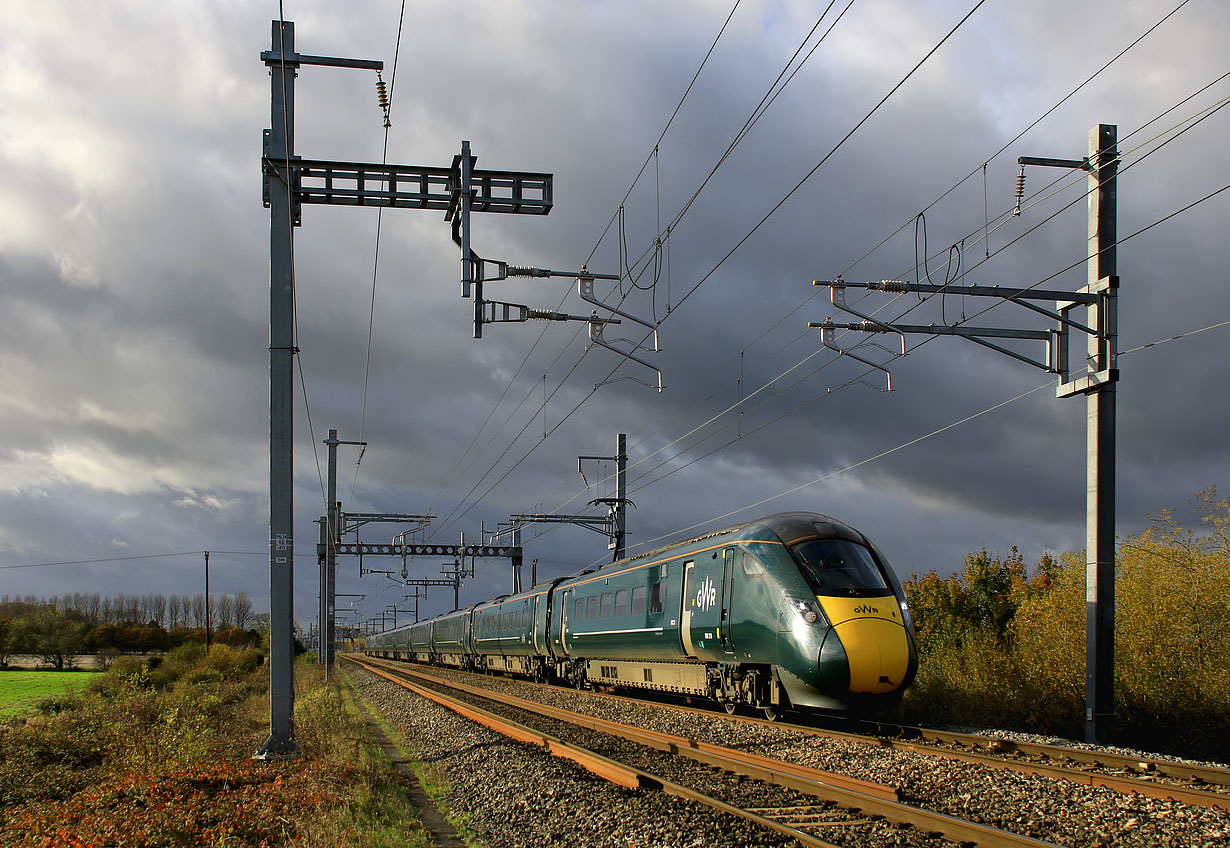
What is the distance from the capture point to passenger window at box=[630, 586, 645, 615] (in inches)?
838

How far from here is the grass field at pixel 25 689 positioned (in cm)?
3182

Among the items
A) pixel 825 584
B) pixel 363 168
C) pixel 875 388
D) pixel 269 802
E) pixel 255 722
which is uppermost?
pixel 363 168

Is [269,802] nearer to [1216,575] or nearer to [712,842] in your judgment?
[712,842]

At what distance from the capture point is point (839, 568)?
15.1 m

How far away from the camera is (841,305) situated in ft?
51.9

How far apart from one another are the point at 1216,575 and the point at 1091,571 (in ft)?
8.13

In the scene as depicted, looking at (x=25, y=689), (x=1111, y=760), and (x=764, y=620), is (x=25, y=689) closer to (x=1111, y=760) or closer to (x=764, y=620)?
(x=764, y=620)

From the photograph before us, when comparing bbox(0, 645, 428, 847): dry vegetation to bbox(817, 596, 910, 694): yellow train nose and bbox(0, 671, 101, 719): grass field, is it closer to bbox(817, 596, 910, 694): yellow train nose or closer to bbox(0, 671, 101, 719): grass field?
bbox(817, 596, 910, 694): yellow train nose

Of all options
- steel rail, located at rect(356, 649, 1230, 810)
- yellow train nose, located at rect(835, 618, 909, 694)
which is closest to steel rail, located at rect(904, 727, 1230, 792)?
steel rail, located at rect(356, 649, 1230, 810)

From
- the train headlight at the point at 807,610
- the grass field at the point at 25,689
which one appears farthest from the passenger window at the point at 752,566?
the grass field at the point at 25,689

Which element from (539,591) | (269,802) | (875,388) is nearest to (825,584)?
(875,388)

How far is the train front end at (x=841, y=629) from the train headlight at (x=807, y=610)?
0.01 metres

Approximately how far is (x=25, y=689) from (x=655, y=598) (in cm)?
3687

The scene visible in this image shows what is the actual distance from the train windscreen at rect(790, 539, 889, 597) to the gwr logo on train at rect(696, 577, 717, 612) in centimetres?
260
